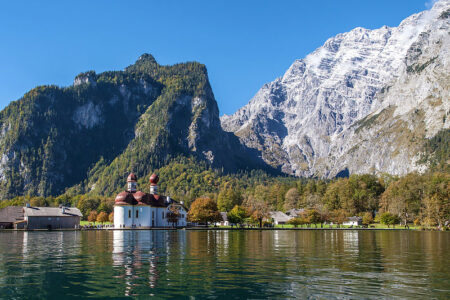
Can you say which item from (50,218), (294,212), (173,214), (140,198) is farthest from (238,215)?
(50,218)

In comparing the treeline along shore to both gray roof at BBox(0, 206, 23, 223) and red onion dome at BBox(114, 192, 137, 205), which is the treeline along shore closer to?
red onion dome at BBox(114, 192, 137, 205)

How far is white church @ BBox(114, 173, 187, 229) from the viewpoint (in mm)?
152500

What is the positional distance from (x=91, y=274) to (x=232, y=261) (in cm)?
1236

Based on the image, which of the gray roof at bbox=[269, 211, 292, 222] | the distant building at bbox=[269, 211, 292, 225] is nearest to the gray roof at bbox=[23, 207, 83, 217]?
the distant building at bbox=[269, 211, 292, 225]

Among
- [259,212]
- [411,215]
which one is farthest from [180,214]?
[411,215]

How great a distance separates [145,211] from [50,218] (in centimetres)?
3199

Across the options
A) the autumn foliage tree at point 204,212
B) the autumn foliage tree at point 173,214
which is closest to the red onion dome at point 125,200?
the autumn foliage tree at point 173,214

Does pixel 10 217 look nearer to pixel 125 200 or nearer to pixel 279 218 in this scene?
pixel 125 200

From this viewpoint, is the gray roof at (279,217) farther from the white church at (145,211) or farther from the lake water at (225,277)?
the lake water at (225,277)

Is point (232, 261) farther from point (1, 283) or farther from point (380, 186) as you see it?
point (380, 186)

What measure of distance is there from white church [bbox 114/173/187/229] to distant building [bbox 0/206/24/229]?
3118 centimetres

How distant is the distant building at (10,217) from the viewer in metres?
134

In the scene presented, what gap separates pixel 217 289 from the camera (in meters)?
22.9

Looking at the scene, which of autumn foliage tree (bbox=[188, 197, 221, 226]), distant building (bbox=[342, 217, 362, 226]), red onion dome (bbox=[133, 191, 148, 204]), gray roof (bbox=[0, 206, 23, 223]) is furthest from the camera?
distant building (bbox=[342, 217, 362, 226])
